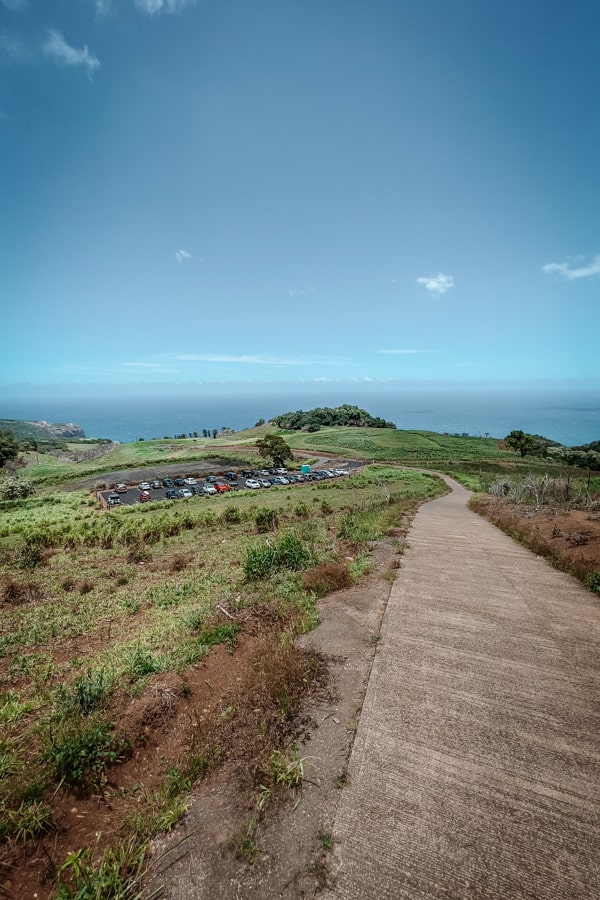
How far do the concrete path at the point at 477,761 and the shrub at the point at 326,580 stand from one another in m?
1.75

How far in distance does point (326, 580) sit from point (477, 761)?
5242mm

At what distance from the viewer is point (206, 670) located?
6082 mm

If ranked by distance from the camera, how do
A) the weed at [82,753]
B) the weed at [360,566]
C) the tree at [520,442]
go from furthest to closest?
the tree at [520,442] < the weed at [360,566] < the weed at [82,753]

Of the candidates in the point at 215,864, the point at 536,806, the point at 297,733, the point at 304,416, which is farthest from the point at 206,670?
the point at 304,416

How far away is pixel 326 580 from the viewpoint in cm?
902

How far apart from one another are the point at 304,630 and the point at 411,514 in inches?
538

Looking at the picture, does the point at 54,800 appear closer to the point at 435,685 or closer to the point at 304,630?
the point at 304,630

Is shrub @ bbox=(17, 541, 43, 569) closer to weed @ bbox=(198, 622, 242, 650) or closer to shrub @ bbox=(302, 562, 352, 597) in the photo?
weed @ bbox=(198, 622, 242, 650)

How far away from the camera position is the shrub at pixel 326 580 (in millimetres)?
8758

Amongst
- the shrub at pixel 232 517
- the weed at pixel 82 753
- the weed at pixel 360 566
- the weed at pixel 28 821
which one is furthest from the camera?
the shrub at pixel 232 517

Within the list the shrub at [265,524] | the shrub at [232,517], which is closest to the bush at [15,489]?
the shrub at [232,517]

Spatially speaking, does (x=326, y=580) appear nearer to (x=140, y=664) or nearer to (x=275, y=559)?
(x=275, y=559)

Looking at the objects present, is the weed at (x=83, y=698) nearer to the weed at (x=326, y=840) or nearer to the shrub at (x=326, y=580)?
the weed at (x=326, y=840)

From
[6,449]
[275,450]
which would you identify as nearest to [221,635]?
[275,450]
